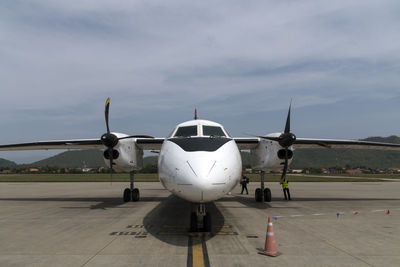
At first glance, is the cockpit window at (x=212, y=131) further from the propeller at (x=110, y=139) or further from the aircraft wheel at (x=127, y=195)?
the aircraft wheel at (x=127, y=195)

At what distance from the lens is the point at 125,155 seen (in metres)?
12.3

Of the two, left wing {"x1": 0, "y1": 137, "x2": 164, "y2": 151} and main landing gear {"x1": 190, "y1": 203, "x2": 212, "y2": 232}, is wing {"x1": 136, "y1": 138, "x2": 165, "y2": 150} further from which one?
main landing gear {"x1": 190, "y1": 203, "x2": 212, "y2": 232}

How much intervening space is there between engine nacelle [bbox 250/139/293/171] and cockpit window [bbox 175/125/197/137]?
5.72 meters

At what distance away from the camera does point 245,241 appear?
6.11 m

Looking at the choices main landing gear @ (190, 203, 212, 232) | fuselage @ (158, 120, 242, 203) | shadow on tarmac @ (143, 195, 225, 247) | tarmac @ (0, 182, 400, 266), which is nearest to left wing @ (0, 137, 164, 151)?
shadow on tarmac @ (143, 195, 225, 247)

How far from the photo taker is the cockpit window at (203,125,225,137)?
747 cm

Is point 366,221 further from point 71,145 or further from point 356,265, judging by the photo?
point 71,145

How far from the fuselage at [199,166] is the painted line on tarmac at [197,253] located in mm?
964

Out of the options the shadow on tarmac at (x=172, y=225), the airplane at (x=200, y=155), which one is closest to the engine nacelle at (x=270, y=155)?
the airplane at (x=200, y=155)

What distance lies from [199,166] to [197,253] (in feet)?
5.46

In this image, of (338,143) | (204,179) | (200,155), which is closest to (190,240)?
(204,179)

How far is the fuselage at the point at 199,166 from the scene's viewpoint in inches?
208

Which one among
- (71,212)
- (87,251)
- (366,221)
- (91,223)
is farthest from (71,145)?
(366,221)

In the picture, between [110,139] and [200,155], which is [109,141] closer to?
[110,139]
